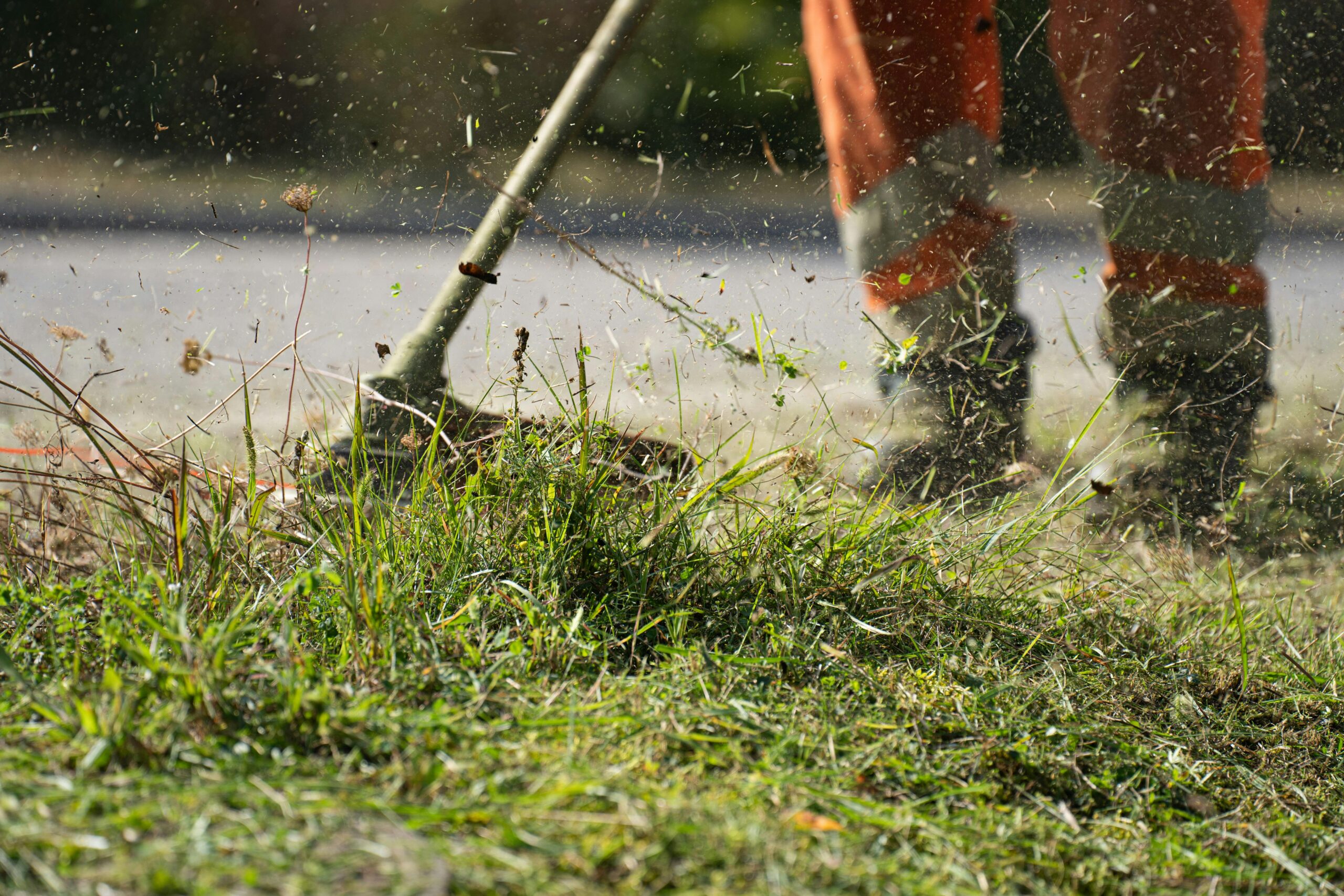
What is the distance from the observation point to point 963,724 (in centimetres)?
108

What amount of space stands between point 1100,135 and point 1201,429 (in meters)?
0.64

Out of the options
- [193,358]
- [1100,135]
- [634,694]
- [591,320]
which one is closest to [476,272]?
[591,320]

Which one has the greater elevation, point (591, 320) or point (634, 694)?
point (591, 320)

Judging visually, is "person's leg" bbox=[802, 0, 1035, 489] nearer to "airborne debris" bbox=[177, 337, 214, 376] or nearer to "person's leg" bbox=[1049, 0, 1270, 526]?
"person's leg" bbox=[1049, 0, 1270, 526]

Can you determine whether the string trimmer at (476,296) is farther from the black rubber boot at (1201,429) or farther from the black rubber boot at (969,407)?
the black rubber boot at (1201,429)

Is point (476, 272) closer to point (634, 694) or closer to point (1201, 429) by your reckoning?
point (634, 694)

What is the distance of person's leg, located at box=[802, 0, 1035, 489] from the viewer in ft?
6.33

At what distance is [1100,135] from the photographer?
2.00 metres

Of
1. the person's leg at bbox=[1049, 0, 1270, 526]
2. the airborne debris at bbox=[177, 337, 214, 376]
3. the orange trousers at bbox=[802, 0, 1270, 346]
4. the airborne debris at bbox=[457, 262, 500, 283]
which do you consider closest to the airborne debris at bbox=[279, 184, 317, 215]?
the airborne debris at bbox=[457, 262, 500, 283]

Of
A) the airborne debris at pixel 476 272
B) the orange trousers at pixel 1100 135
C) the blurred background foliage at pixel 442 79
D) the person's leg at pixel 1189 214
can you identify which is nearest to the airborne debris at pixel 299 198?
the airborne debris at pixel 476 272

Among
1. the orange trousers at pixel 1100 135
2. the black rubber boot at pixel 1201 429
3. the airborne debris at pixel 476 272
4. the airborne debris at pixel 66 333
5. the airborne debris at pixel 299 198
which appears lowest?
the black rubber boot at pixel 1201 429

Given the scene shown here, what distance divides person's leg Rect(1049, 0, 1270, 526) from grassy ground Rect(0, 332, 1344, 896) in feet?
1.10

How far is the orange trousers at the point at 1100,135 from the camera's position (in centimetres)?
191

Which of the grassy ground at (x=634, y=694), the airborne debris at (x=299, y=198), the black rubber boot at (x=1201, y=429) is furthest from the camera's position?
the black rubber boot at (x=1201, y=429)
